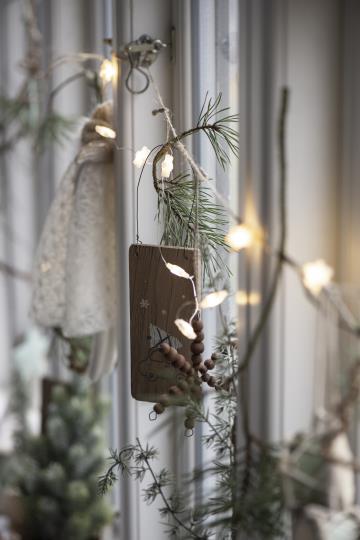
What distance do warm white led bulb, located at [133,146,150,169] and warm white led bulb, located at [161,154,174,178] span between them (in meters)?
0.04

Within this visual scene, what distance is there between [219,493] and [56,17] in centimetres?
115

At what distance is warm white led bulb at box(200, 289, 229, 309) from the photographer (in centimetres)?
73

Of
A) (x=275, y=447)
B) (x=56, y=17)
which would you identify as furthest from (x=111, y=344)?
(x=56, y=17)

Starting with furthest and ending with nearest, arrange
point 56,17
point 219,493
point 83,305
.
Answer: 1. point 56,17
2. point 83,305
3. point 219,493

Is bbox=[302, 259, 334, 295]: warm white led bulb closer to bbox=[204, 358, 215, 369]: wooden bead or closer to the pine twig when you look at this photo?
bbox=[204, 358, 215, 369]: wooden bead

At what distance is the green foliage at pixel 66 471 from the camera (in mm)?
1449

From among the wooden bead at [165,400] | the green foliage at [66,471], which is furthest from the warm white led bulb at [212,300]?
the green foliage at [66,471]

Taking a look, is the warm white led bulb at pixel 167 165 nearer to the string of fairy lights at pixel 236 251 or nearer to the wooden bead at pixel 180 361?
the string of fairy lights at pixel 236 251

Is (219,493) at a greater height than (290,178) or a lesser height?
lesser

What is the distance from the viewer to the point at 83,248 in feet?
3.34

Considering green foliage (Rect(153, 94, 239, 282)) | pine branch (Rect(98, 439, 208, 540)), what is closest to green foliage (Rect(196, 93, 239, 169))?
green foliage (Rect(153, 94, 239, 282))

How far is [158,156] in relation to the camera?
753 mm

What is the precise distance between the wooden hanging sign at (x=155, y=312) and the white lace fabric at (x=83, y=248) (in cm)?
23

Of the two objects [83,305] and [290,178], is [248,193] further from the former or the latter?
[83,305]
